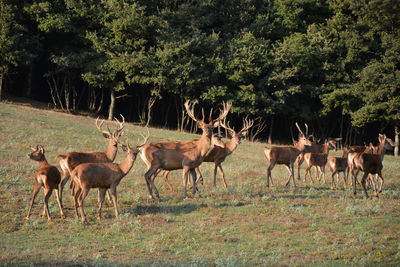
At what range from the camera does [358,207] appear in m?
12.9

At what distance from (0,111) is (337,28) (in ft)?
92.9

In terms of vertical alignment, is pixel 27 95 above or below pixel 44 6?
below

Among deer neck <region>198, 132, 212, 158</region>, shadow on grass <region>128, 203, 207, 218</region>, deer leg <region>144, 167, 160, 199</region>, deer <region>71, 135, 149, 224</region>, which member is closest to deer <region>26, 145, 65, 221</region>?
deer <region>71, 135, 149, 224</region>

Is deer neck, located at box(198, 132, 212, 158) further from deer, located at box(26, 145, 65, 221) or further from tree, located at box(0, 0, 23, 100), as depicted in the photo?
tree, located at box(0, 0, 23, 100)

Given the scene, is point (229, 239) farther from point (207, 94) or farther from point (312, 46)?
point (312, 46)

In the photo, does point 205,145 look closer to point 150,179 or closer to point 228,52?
point 150,179

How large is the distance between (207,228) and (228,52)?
27481mm

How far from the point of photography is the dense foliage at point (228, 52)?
35.0m

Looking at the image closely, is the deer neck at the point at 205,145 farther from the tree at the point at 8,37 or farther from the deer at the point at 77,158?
the tree at the point at 8,37

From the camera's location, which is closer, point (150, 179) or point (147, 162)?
point (150, 179)

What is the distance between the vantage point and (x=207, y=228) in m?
10.8

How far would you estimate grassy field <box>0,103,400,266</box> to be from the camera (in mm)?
8797

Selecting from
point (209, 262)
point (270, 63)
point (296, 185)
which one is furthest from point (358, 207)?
point (270, 63)

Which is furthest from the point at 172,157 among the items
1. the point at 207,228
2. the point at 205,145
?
the point at 207,228
